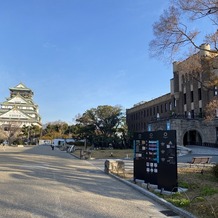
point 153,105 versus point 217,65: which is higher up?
point 153,105

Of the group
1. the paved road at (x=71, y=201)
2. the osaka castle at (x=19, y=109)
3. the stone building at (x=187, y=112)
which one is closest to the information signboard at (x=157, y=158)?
the paved road at (x=71, y=201)

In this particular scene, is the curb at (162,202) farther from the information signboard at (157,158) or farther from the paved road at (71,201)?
the information signboard at (157,158)

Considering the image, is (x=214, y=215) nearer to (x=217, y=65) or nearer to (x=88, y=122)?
(x=217, y=65)

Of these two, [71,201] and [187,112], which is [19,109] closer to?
[187,112]

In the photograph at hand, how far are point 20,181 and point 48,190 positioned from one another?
2.40 metres

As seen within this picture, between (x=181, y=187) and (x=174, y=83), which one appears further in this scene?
(x=174, y=83)

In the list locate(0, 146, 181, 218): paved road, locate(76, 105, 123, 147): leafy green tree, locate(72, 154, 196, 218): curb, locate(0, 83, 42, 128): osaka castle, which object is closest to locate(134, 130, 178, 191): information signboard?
locate(72, 154, 196, 218): curb

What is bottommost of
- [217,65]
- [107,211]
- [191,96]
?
[107,211]

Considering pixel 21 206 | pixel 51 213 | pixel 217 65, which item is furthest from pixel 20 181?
pixel 217 65

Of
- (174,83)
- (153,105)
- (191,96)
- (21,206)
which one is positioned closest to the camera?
(21,206)

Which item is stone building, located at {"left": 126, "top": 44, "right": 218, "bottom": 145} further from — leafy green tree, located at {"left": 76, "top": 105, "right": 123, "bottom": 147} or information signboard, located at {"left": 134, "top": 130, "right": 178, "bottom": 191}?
information signboard, located at {"left": 134, "top": 130, "right": 178, "bottom": 191}

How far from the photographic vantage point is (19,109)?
11325 cm

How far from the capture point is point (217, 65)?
685 inches

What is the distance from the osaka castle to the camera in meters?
108
